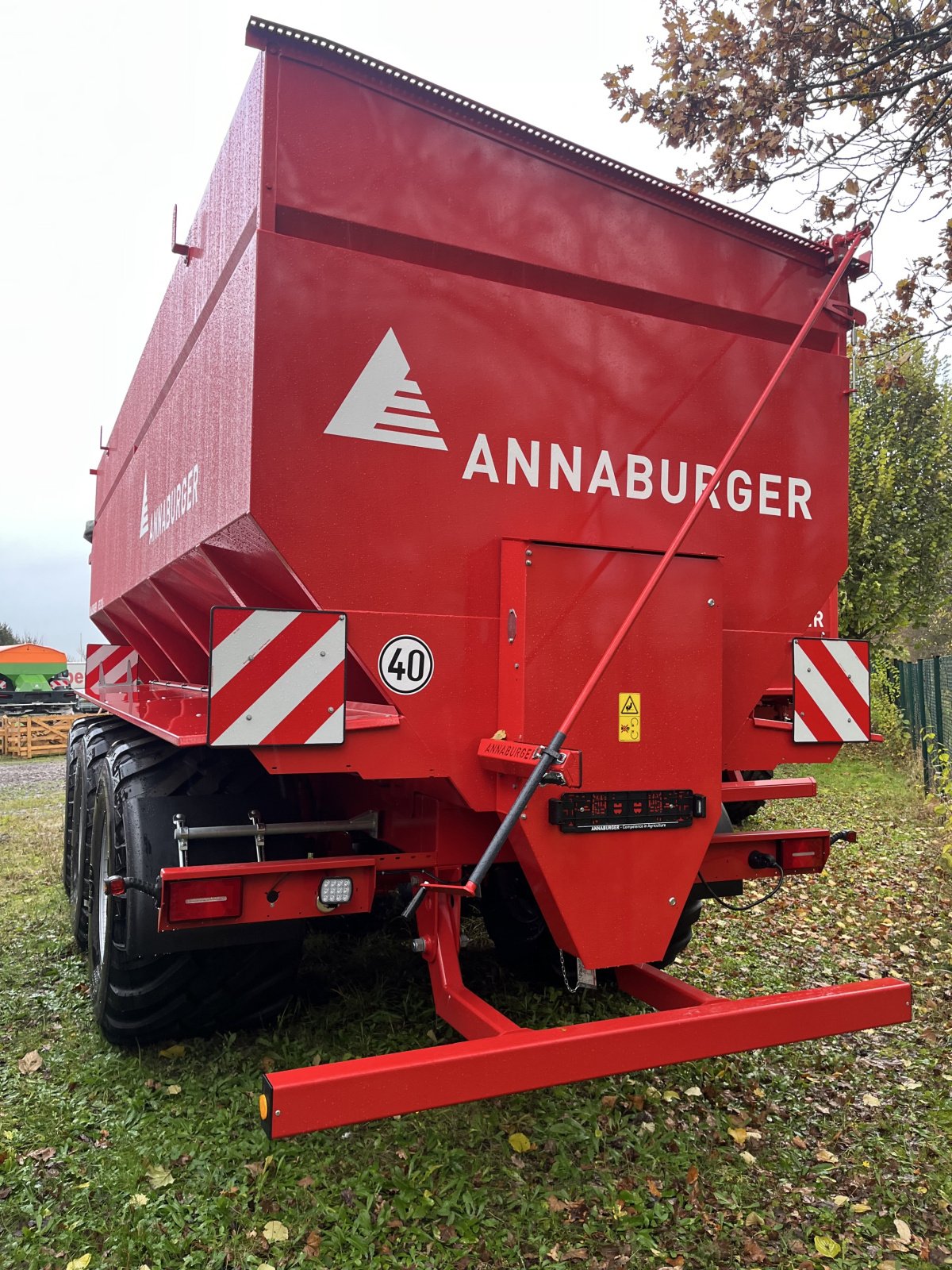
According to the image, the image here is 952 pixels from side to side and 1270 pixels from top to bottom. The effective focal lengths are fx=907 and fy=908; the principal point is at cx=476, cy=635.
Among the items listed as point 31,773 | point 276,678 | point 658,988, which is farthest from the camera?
point 31,773

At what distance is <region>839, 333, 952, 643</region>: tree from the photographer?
14180 mm

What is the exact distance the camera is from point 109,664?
720 centimetres

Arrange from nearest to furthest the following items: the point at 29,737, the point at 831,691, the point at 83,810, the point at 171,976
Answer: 1. the point at 171,976
2. the point at 831,691
3. the point at 83,810
4. the point at 29,737

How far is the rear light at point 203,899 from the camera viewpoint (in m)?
2.64

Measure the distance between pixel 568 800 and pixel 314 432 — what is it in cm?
130

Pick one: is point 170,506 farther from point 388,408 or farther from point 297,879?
point 297,879

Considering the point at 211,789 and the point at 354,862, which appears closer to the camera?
the point at 354,862

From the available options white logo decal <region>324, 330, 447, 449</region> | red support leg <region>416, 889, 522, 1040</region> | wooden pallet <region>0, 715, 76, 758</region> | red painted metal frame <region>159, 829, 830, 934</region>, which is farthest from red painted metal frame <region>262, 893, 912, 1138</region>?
wooden pallet <region>0, 715, 76, 758</region>

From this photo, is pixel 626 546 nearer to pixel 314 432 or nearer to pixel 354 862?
pixel 314 432

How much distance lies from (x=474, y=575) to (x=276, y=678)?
69 cm

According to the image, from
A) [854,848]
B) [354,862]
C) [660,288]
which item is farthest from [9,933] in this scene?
[854,848]

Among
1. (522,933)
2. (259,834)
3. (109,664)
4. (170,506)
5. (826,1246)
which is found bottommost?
(826,1246)

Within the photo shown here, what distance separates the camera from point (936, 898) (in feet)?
20.0

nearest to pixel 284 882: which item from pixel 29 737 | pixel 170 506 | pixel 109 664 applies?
pixel 170 506
